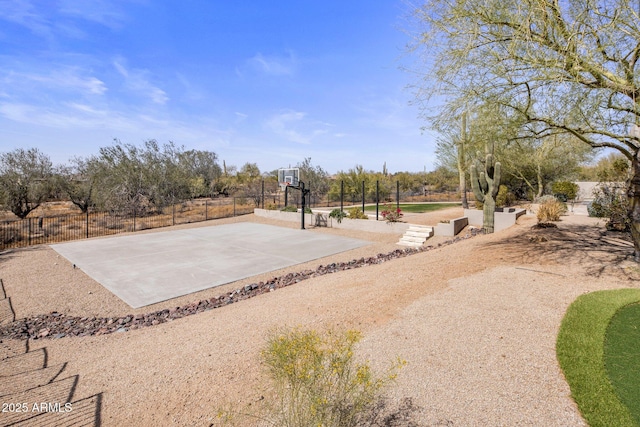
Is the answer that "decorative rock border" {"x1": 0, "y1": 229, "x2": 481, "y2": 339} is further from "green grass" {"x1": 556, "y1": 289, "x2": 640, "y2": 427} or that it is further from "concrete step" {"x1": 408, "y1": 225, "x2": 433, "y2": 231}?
"concrete step" {"x1": 408, "y1": 225, "x2": 433, "y2": 231}

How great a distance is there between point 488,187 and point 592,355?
9.54 m

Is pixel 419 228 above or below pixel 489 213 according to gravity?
below

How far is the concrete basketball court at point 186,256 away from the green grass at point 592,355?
7.05 m

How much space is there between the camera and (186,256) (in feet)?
36.4

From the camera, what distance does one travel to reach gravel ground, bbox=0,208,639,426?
125 inches

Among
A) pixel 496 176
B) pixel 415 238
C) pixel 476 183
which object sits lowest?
pixel 415 238

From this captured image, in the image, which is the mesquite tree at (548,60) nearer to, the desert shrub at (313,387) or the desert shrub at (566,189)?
the desert shrub at (313,387)

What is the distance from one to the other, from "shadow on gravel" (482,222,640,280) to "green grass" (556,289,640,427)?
5.24ft

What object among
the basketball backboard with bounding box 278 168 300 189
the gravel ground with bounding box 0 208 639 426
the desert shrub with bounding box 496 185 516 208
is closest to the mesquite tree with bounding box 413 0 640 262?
the gravel ground with bounding box 0 208 639 426

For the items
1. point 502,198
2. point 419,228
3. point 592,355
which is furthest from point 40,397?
point 502,198

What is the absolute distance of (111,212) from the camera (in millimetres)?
22922

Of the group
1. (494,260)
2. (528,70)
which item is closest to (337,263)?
(494,260)

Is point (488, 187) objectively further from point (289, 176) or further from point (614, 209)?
point (289, 176)

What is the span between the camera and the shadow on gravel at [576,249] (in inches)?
267
